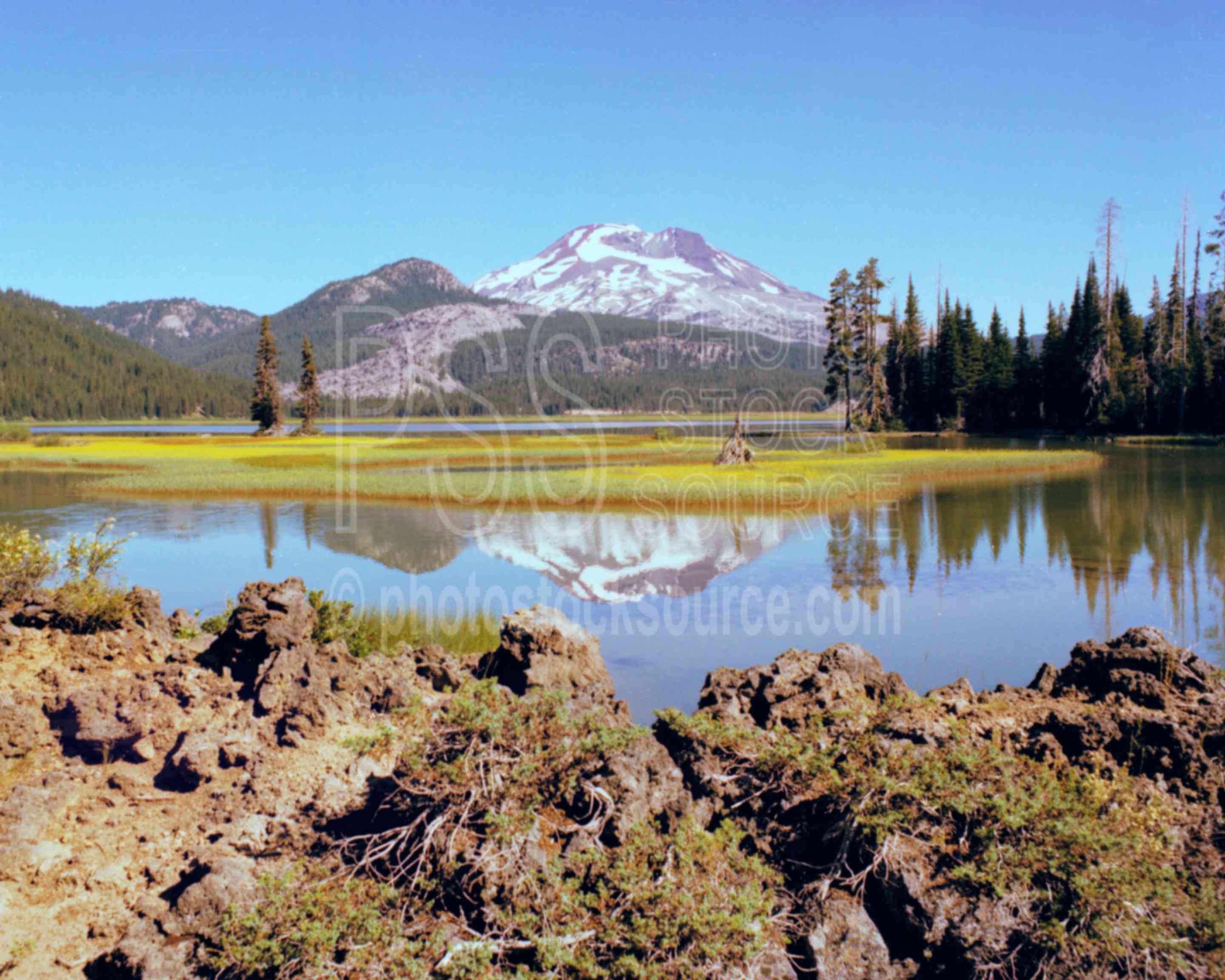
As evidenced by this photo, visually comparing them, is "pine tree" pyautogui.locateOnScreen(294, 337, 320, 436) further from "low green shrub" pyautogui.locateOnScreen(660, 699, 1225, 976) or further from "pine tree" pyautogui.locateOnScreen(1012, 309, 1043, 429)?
"low green shrub" pyautogui.locateOnScreen(660, 699, 1225, 976)

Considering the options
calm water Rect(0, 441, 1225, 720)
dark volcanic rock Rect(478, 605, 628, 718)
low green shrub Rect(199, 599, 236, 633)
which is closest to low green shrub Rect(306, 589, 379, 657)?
low green shrub Rect(199, 599, 236, 633)

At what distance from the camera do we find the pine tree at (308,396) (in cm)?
8231

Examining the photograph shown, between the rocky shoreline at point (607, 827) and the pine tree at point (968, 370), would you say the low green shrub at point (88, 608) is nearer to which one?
the rocky shoreline at point (607, 827)

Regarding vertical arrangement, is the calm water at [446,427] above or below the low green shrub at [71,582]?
above

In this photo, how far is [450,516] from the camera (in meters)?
28.2

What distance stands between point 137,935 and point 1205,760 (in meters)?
7.07

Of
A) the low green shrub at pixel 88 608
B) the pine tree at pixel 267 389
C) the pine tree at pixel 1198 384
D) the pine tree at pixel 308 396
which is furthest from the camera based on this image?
the pine tree at pixel 308 396

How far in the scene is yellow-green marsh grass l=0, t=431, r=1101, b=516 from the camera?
1258 inches

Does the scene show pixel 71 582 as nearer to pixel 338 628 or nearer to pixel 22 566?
pixel 22 566

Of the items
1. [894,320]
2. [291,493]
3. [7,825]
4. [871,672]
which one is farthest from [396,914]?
[894,320]

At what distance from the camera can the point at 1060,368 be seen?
243ft

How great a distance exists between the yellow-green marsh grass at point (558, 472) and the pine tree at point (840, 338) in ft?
43.8

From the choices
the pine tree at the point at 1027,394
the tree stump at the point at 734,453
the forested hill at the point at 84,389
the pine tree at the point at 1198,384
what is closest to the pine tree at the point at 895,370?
the pine tree at the point at 1027,394

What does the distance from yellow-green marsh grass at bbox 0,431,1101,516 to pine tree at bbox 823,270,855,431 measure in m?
13.4
